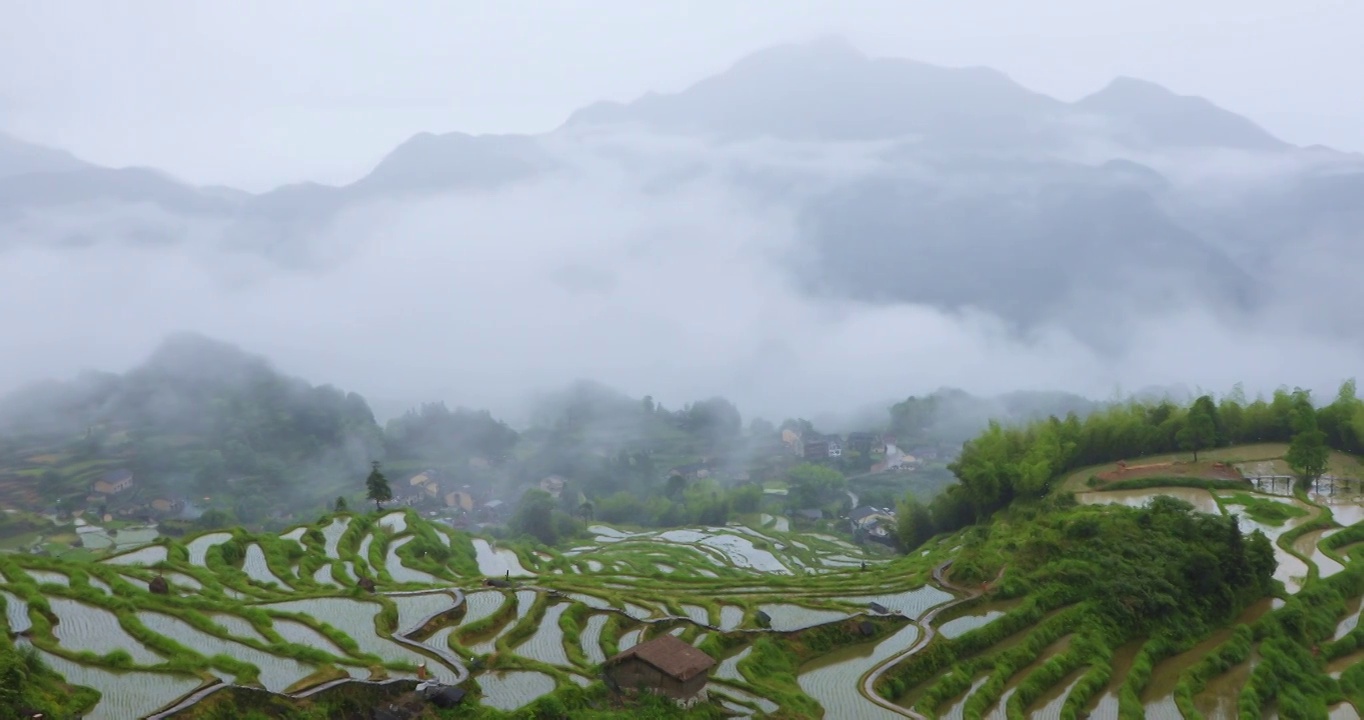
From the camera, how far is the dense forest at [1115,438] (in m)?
43.2

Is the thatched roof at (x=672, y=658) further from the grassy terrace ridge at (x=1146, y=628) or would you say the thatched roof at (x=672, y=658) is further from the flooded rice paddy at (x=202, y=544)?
the flooded rice paddy at (x=202, y=544)

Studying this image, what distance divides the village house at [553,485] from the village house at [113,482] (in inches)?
1488

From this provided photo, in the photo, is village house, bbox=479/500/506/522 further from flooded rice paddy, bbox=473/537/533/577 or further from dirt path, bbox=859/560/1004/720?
dirt path, bbox=859/560/1004/720

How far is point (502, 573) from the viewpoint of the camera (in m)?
38.2

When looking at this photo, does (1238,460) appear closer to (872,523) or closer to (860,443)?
(872,523)

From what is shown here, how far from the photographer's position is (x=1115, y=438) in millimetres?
46344

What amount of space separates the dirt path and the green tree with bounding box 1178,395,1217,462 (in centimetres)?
1956

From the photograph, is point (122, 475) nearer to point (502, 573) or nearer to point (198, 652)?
point (502, 573)

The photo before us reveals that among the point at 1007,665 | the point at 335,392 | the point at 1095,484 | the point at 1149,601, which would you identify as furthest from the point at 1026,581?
the point at 335,392

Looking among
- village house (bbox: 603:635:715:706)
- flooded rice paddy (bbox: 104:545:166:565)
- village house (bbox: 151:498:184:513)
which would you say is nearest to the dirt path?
village house (bbox: 603:635:715:706)

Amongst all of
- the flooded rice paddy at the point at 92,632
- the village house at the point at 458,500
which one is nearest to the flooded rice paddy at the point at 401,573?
the flooded rice paddy at the point at 92,632

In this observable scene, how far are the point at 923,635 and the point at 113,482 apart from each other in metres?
81.0

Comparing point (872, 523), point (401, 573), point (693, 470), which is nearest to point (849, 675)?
point (401, 573)

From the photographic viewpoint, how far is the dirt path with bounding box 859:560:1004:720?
70.0ft
